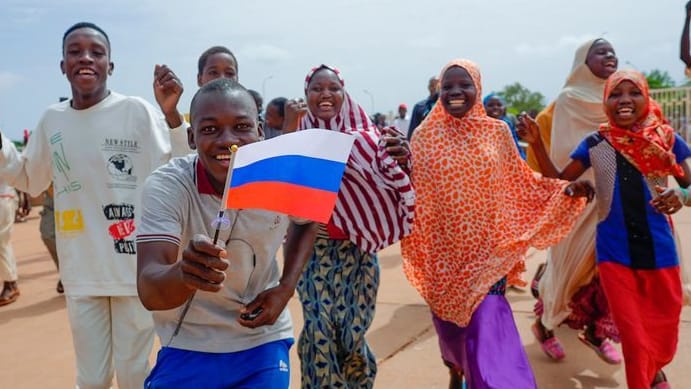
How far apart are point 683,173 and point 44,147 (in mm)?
→ 3467

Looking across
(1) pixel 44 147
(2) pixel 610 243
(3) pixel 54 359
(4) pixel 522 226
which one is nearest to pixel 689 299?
(2) pixel 610 243

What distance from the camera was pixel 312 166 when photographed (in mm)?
2271

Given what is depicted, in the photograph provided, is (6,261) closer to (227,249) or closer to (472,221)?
(472,221)

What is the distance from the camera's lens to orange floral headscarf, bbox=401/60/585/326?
389 centimetres

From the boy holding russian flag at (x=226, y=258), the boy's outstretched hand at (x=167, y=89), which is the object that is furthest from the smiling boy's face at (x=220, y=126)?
the boy's outstretched hand at (x=167, y=89)

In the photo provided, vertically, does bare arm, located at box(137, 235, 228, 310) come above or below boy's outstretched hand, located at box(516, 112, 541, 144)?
below

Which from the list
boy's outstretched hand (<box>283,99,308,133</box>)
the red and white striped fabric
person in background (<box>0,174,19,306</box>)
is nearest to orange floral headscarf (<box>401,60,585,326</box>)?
the red and white striped fabric

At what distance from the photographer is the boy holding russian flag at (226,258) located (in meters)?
2.28

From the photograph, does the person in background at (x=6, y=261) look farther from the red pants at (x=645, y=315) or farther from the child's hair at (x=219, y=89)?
the red pants at (x=645, y=315)

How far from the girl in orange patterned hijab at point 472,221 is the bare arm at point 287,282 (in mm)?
1350

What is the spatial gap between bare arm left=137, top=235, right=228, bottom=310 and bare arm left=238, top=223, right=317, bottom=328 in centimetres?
31

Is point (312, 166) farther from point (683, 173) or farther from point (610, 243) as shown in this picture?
point (683, 173)

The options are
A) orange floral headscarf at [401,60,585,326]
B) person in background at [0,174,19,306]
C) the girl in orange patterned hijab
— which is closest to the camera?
the girl in orange patterned hijab

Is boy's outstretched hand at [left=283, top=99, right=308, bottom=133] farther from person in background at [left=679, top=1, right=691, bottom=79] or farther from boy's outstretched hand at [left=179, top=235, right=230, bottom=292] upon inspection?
person in background at [left=679, top=1, right=691, bottom=79]
